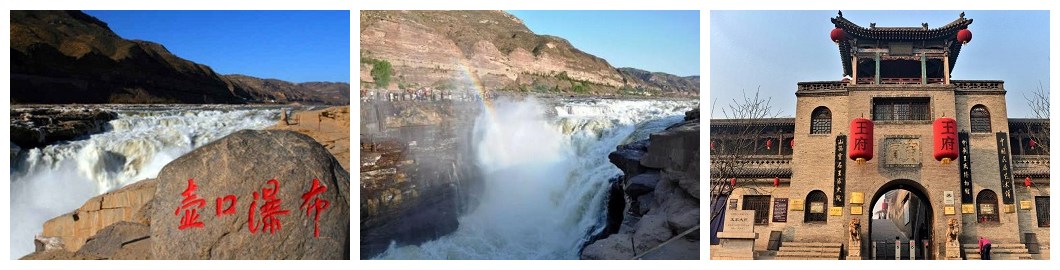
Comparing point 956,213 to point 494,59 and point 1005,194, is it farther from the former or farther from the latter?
point 494,59

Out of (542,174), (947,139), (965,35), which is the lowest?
(542,174)

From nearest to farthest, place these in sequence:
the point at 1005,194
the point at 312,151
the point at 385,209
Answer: the point at 312,151 → the point at 385,209 → the point at 1005,194

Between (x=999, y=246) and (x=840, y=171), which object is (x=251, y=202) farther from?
(x=999, y=246)

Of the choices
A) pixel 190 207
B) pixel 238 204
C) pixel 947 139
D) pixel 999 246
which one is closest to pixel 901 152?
pixel 947 139

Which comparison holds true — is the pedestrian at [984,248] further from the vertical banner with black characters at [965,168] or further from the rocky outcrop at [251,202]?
the rocky outcrop at [251,202]

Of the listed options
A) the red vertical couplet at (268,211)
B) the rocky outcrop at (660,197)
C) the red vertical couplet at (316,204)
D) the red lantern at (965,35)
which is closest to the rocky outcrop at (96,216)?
the red vertical couplet at (268,211)

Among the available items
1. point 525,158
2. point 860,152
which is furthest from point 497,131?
point 860,152
